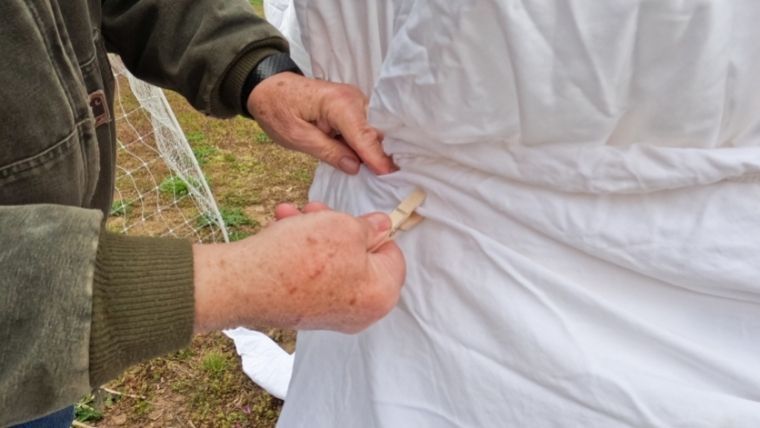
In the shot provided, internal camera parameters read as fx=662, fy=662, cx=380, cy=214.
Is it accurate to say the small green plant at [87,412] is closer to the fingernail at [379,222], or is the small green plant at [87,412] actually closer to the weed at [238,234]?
the weed at [238,234]

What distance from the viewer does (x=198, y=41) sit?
895 millimetres

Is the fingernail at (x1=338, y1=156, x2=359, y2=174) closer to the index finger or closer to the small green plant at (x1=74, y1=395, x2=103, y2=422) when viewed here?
the index finger

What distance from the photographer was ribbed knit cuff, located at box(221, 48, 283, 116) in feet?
2.84

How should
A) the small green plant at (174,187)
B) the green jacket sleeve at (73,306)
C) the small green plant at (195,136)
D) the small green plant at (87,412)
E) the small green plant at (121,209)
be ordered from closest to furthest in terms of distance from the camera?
the green jacket sleeve at (73,306) → the small green plant at (87,412) → the small green plant at (121,209) → the small green plant at (174,187) → the small green plant at (195,136)

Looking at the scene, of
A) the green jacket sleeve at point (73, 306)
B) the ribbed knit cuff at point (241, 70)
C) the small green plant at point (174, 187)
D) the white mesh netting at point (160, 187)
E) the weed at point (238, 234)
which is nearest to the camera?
the green jacket sleeve at point (73, 306)

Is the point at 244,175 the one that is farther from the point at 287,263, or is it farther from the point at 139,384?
the point at 287,263

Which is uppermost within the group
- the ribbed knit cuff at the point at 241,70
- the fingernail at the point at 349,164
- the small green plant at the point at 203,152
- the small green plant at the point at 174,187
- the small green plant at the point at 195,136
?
the ribbed knit cuff at the point at 241,70

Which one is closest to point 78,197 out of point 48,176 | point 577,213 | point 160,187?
point 48,176

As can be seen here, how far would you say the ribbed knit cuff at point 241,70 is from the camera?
0.87 meters

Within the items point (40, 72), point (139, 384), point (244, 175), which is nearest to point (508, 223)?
point (40, 72)

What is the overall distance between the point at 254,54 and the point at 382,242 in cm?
39

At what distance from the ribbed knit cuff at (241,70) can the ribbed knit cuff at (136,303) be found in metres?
0.38

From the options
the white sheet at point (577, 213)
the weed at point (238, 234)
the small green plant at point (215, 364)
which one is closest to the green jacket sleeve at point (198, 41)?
the white sheet at point (577, 213)

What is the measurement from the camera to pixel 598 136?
51 cm
